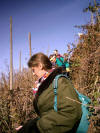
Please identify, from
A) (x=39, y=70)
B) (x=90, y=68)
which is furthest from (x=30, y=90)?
(x=39, y=70)

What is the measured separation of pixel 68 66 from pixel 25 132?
10.1 ft

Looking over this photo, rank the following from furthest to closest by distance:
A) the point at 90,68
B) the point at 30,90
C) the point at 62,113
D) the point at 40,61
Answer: the point at 30,90 < the point at 90,68 < the point at 40,61 < the point at 62,113

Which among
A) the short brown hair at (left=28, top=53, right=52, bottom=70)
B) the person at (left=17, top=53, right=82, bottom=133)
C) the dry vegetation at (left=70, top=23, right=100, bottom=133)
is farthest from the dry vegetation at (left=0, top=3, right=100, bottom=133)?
the person at (left=17, top=53, right=82, bottom=133)

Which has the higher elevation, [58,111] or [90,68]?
[90,68]

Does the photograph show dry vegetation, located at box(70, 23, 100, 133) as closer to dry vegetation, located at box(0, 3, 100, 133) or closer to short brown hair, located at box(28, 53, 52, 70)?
dry vegetation, located at box(0, 3, 100, 133)

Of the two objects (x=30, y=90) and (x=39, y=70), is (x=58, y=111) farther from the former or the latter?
(x=30, y=90)

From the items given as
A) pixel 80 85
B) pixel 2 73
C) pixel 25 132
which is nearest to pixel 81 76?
pixel 80 85

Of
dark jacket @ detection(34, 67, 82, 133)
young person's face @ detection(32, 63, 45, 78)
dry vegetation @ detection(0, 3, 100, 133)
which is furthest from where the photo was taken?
dry vegetation @ detection(0, 3, 100, 133)

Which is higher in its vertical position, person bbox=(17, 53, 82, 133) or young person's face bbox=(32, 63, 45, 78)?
young person's face bbox=(32, 63, 45, 78)

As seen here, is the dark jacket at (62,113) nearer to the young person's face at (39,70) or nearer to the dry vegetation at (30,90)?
the young person's face at (39,70)

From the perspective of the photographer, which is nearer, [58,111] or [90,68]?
[58,111]

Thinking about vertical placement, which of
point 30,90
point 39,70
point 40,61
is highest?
point 40,61

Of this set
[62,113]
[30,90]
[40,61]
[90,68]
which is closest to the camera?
[62,113]

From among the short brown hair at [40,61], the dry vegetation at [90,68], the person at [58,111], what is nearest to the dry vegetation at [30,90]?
the dry vegetation at [90,68]
